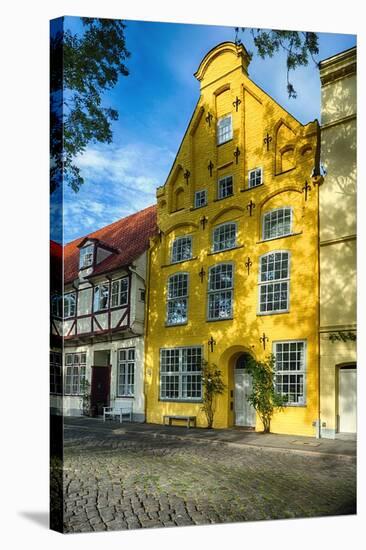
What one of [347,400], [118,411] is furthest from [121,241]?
[347,400]

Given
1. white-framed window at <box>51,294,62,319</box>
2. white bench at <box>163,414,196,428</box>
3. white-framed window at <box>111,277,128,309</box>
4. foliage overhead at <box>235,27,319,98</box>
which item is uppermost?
foliage overhead at <box>235,27,319,98</box>

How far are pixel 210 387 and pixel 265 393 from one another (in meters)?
0.67

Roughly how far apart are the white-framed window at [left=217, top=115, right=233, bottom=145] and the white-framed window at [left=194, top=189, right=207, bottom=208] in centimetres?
66

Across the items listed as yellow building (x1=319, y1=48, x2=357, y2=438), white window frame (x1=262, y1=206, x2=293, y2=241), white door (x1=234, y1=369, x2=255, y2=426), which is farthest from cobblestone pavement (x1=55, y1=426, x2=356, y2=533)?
white window frame (x1=262, y1=206, x2=293, y2=241)

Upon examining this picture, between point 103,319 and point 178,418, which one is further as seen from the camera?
point 178,418

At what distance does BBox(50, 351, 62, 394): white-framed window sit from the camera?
7.51 m

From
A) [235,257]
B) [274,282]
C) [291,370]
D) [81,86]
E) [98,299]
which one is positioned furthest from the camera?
[235,257]

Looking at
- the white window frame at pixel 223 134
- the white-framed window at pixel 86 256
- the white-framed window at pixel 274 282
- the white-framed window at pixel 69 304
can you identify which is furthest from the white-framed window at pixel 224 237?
the white-framed window at pixel 69 304

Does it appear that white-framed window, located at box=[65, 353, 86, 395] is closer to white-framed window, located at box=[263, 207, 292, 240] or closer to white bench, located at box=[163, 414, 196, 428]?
white bench, located at box=[163, 414, 196, 428]

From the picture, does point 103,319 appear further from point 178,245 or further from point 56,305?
point 178,245

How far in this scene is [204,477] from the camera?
790 cm

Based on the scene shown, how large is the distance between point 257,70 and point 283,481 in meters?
5.04

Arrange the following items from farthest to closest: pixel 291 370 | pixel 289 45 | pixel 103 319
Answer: pixel 289 45
pixel 291 370
pixel 103 319

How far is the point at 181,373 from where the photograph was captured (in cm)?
831
